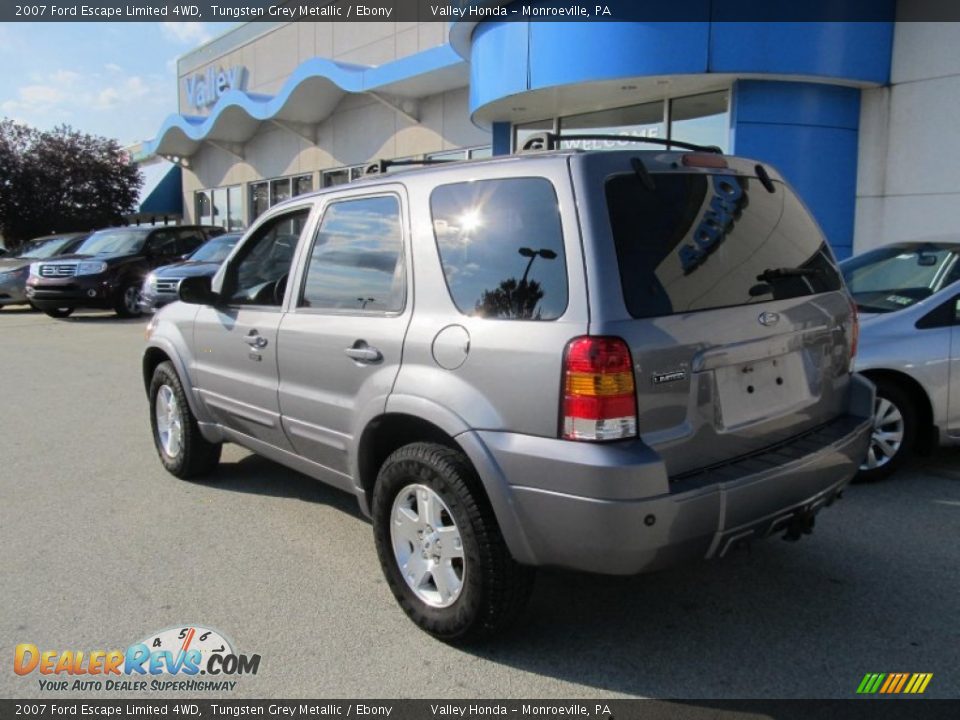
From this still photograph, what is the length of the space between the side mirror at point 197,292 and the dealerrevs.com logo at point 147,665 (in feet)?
6.66

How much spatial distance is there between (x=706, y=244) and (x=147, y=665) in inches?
107

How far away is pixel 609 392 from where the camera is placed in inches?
101

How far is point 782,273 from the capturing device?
3215 millimetres

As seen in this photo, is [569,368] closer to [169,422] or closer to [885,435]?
[885,435]

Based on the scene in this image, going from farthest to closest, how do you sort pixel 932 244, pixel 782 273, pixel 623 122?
pixel 623 122 < pixel 932 244 < pixel 782 273

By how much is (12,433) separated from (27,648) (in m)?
4.11

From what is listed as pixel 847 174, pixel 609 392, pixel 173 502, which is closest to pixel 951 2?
pixel 847 174

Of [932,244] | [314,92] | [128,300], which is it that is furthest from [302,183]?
[932,244]

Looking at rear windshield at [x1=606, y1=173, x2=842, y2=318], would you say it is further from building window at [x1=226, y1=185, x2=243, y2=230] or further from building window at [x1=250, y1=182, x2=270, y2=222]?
building window at [x1=226, y1=185, x2=243, y2=230]

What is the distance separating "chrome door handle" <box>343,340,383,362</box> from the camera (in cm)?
329

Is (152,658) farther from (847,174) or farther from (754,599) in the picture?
(847,174)

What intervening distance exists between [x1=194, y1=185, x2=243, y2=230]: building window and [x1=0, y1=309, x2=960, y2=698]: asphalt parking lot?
76.7 feet

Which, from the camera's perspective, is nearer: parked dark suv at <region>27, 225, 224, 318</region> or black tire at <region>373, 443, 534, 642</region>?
black tire at <region>373, 443, 534, 642</region>

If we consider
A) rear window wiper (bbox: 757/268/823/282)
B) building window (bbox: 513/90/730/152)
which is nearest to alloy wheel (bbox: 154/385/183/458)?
rear window wiper (bbox: 757/268/823/282)
